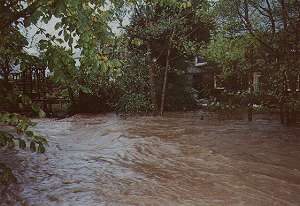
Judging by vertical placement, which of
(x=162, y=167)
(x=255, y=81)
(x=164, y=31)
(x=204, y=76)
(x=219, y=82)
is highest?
(x=164, y=31)

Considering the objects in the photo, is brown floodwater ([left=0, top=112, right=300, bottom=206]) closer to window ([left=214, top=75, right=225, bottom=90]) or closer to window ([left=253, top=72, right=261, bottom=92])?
window ([left=253, top=72, right=261, bottom=92])

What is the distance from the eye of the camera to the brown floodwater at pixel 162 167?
6395mm

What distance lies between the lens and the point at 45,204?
6059 millimetres

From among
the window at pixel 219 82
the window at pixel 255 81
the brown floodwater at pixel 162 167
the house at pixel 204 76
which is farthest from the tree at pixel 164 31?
the brown floodwater at pixel 162 167

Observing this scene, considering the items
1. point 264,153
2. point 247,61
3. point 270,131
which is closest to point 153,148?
point 264,153

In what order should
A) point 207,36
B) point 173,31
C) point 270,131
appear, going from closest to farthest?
point 270,131, point 173,31, point 207,36

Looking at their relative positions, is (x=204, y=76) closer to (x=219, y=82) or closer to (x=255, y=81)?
(x=219, y=82)

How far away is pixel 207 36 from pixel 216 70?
4.23 meters

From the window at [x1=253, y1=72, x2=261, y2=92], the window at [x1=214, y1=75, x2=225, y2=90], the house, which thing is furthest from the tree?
the window at [x1=253, y1=72, x2=261, y2=92]

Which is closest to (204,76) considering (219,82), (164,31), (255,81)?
(219,82)

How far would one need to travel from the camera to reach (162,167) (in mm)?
8625

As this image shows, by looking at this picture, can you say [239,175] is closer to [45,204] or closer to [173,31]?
[45,204]

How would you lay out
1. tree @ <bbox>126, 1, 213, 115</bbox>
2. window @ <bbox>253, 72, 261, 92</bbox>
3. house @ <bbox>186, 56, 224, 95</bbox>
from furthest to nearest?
house @ <bbox>186, 56, 224, 95</bbox> < tree @ <bbox>126, 1, 213, 115</bbox> < window @ <bbox>253, 72, 261, 92</bbox>

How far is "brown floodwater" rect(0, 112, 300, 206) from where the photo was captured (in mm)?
6395
